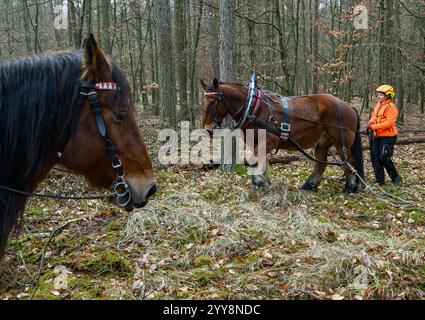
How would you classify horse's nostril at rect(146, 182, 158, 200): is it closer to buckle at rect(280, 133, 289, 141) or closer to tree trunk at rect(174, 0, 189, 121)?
buckle at rect(280, 133, 289, 141)

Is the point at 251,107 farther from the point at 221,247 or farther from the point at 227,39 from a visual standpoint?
the point at 221,247

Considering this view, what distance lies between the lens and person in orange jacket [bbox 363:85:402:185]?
7.64 m

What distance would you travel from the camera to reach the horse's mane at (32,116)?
211cm

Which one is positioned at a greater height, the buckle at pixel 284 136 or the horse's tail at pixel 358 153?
the buckle at pixel 284 136

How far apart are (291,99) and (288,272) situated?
4.33 m

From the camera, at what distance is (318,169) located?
7.85 m

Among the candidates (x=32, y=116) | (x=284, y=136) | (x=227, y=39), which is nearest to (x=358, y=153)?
(x=284, y=136)

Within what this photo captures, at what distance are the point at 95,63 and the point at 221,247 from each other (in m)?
3.10

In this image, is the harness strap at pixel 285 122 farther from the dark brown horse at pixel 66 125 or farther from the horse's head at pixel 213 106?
the dark brown horse at pixel 66 125

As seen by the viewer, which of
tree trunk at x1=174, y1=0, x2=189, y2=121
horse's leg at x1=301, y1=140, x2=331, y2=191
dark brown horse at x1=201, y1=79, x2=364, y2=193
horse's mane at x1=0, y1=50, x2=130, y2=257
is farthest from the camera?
tree trunk at x1=174, y1=0, x2=189, y2=121

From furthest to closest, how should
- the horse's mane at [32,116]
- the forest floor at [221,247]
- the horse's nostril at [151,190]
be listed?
the forest floor at [221,247], the horse's nostril at [151,190], the horse's mane at [32,116]

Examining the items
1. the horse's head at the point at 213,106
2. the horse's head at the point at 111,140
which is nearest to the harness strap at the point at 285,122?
the horse's head at the point at 213,106

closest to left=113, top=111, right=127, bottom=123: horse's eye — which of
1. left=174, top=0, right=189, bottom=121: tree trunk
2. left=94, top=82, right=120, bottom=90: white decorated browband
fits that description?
left=94, top=82, right=120, bottom=90: white decorated browband
